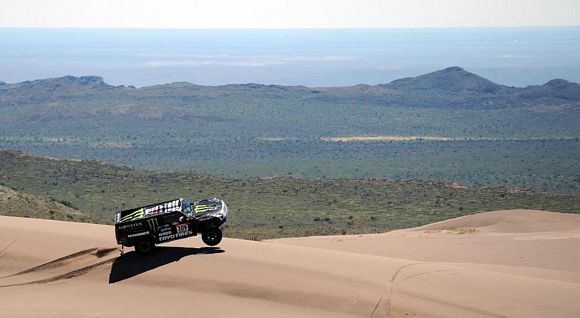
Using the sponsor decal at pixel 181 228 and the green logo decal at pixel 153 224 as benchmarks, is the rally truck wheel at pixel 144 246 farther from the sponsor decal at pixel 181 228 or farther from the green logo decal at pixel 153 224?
the sponsor decal at pixel 181 228

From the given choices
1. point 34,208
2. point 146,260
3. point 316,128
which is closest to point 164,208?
point 146,260

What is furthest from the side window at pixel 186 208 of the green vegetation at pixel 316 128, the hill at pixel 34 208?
the green vegetation at pixel 316 128

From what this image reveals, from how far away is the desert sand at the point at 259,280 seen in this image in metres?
14.9

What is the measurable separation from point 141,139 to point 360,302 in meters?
82.6

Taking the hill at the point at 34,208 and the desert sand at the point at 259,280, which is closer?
the desert sand at the point at 259,280

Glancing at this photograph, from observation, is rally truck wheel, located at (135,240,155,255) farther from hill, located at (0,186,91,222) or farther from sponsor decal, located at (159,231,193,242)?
hill, located at (0,186,91,222)

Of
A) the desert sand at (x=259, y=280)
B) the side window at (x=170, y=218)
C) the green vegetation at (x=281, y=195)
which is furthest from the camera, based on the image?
the green vegetation at (x=281, y=195)

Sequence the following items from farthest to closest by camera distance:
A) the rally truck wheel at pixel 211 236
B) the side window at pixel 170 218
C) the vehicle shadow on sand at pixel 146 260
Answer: the rally truck wheel at pixel 211 236 < the side window at pixel 170 218 < the vehicle shadow on sand at pixel 146 260

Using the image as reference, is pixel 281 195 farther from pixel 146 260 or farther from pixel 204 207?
pixel 146 260

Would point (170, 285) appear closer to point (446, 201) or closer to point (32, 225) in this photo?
point (32, 225)

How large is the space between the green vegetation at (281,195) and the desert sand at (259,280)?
16658 millimetres

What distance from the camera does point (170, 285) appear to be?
54.0 feet

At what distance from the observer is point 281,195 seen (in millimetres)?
48531

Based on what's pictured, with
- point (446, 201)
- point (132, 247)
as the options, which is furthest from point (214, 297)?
point (446, 201)
